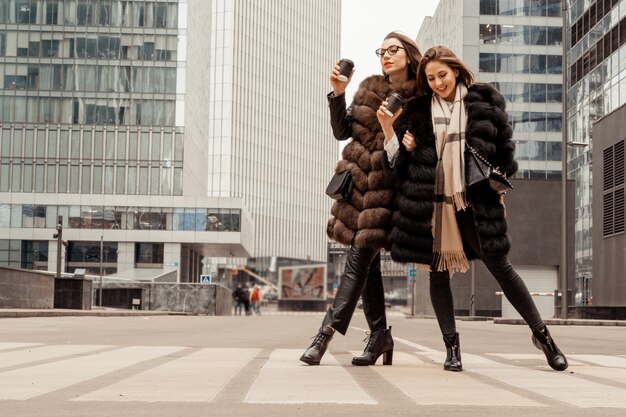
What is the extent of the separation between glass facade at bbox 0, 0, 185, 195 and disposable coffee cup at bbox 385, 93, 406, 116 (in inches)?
2850

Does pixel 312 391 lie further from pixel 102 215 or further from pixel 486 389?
pixel 102 215

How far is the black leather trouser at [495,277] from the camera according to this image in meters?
6.27

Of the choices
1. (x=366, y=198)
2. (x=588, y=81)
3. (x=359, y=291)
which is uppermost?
(x=588, y=81)

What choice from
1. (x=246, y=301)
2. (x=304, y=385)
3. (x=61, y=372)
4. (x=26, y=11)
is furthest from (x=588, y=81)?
(x=304, y=385)

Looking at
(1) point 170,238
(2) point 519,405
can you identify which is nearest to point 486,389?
(2) point 519,405

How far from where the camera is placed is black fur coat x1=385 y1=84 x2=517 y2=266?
244 inches

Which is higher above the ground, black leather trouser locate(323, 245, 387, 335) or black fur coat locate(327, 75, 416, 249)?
black fur coat locate(327, 75, 416, 249)

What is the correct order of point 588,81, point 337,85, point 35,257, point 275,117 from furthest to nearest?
point 275,117 → point 35,257 → point 588,81 → point 337,85

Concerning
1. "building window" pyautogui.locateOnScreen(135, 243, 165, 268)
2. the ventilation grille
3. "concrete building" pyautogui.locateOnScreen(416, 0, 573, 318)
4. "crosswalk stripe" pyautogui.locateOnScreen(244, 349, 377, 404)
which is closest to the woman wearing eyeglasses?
"crosswalk stripe" pyautogui.locateOnScreen(244, 349, 377, 404)

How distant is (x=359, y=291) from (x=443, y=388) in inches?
61.6

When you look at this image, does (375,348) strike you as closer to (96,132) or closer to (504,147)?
(504,147)

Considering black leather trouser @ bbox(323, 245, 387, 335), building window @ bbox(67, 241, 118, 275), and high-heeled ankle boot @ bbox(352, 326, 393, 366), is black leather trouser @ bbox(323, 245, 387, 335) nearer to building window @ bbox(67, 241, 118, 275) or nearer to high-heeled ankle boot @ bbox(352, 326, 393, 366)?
high-heeled ankle boot @ bbox(352, 326, 393, 366)

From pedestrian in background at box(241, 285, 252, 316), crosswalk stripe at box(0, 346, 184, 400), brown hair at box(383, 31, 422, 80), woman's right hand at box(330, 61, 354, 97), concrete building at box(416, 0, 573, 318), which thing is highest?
concrete building at box(416, 0, 573, 318)

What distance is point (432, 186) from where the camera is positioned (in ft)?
20.4
